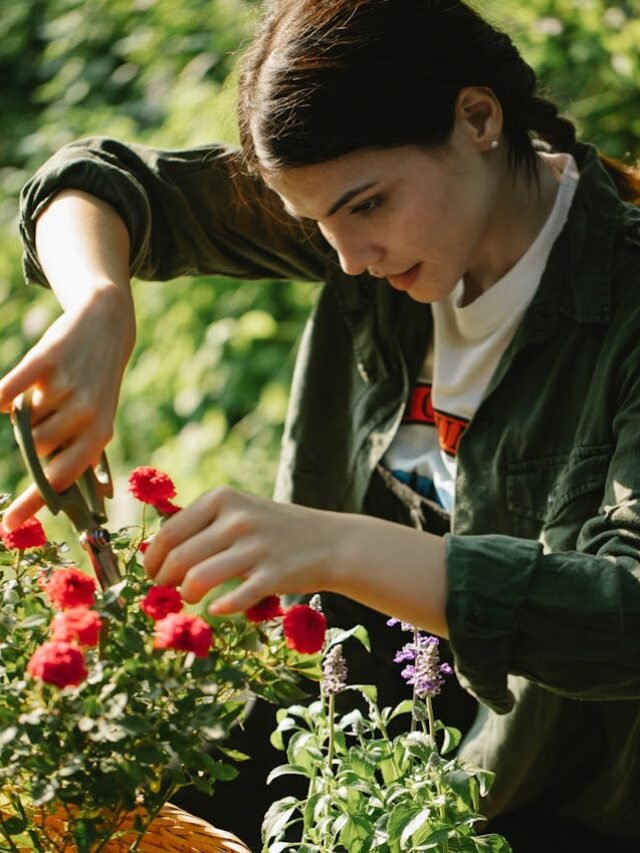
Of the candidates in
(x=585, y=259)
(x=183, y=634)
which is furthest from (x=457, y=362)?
(x=183, y=634)

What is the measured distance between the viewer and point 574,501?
147cm

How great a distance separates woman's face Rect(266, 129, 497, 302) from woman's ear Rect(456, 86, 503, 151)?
12mm

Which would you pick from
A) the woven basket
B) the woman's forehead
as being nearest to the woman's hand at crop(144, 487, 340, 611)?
the woven basket

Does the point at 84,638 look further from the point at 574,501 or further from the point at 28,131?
the point at 28,131

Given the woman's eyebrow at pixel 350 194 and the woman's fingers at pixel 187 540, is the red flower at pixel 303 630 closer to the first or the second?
the woman's fingers at pixel 187 540

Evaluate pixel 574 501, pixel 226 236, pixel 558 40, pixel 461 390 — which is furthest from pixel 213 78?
pixel 574 501

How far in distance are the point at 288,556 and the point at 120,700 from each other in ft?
0.54

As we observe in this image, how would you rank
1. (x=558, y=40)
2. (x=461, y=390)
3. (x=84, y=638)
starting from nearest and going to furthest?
1. (x=84, y=638)
2. (x=461, y=390)
3. (x=558, y=40)

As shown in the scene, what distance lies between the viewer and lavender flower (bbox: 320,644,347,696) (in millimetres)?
1220

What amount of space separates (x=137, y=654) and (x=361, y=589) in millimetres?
186

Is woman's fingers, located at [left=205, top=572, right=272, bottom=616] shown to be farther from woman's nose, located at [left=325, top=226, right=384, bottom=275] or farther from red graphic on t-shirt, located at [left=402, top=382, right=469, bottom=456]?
red graphic on t-shirt, located at [left=402, top=382, right=469, bottom=456]

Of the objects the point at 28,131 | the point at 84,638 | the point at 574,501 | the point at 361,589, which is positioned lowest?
the point at 28,131

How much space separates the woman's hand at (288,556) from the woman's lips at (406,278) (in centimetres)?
42

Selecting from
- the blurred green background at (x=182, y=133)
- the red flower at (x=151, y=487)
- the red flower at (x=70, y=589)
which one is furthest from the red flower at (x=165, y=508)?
the blurred green background at (x=182, y=133)
